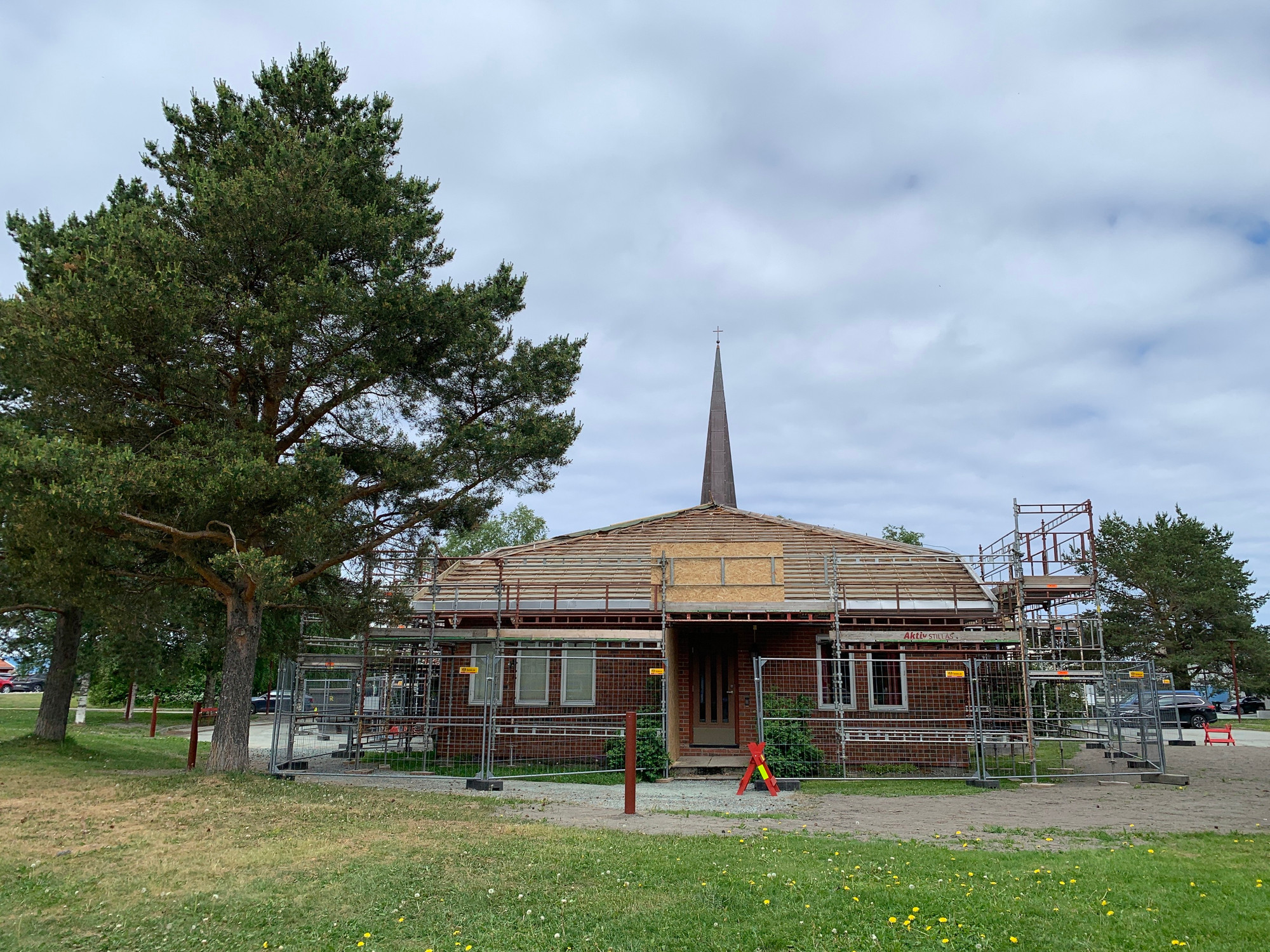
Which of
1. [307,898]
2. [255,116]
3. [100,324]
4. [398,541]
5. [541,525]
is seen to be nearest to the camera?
[307,898]

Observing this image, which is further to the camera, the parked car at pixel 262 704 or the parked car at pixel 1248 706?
the parked car at pixel 1248 706

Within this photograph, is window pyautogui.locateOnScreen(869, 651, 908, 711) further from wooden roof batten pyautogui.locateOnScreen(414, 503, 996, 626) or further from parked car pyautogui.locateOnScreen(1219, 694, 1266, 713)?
parked car pyautogui.locateOnScreen(1219, 694, 1266, 713)

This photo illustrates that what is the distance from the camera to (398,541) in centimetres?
1576

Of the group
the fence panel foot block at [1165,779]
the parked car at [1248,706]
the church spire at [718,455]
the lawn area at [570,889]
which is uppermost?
the church spire at [718,455]

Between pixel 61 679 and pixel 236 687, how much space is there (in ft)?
21.3

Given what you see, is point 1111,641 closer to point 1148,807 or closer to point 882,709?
point 882,709

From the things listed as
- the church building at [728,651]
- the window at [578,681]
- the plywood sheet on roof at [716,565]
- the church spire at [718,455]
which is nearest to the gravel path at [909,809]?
the church building at [728,651]

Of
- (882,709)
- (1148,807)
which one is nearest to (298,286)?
(882,709)

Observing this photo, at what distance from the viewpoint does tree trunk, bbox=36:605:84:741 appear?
17.7 m

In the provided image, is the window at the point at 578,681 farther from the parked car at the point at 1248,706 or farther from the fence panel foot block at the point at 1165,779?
the parked car at the point at 1248,706

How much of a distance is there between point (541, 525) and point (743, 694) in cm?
4493

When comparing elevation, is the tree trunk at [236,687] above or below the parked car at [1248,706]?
above

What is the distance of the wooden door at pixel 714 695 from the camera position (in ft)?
59.4

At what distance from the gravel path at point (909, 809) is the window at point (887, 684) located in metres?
3.34
